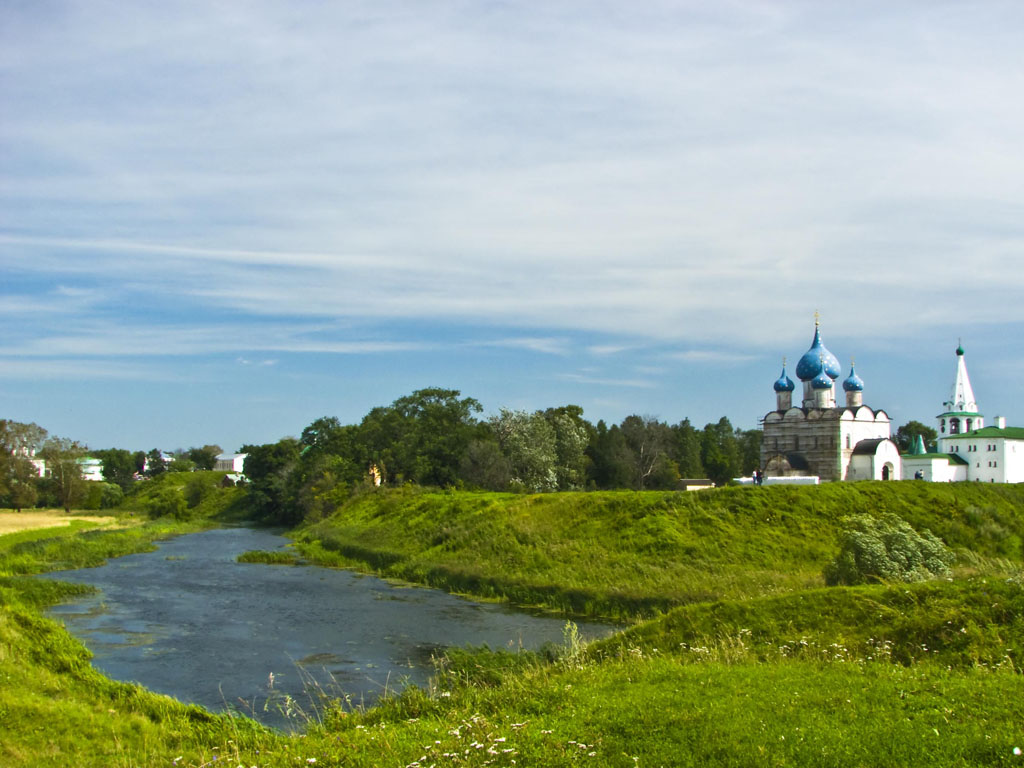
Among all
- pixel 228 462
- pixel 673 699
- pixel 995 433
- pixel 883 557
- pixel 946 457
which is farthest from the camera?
pixel 228 462

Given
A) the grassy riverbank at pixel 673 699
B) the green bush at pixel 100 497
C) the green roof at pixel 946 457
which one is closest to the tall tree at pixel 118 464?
the green bush at pixel 100 497

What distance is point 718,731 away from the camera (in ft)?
31.6

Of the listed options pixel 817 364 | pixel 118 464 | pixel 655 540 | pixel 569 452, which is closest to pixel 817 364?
pixel 817 364

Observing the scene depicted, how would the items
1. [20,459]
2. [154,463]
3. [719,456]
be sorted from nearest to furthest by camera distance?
[20,459] < [719,456] < [154,463]

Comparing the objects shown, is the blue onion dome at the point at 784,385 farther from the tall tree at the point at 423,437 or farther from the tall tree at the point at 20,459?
the tall tree at the point at 20,459

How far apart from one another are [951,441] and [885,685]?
199 feet

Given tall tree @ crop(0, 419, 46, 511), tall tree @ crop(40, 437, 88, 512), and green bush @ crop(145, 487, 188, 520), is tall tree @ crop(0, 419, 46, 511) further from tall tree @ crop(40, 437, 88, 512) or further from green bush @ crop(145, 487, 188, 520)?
green bush @ crop(145, 487, 188, 520)

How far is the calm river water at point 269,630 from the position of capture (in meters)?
19.9

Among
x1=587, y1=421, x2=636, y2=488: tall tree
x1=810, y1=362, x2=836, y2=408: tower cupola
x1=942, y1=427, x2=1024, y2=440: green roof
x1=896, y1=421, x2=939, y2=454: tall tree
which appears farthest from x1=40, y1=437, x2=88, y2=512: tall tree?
x1=896, y1=421, x2=939, y2=454: tall tree

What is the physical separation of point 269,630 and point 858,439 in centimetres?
5298

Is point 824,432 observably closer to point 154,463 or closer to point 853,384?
point 853,384

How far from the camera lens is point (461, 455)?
227 ft

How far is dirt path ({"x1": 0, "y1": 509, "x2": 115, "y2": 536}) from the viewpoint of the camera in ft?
195

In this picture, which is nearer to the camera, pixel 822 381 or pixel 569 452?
pixel 822 381
